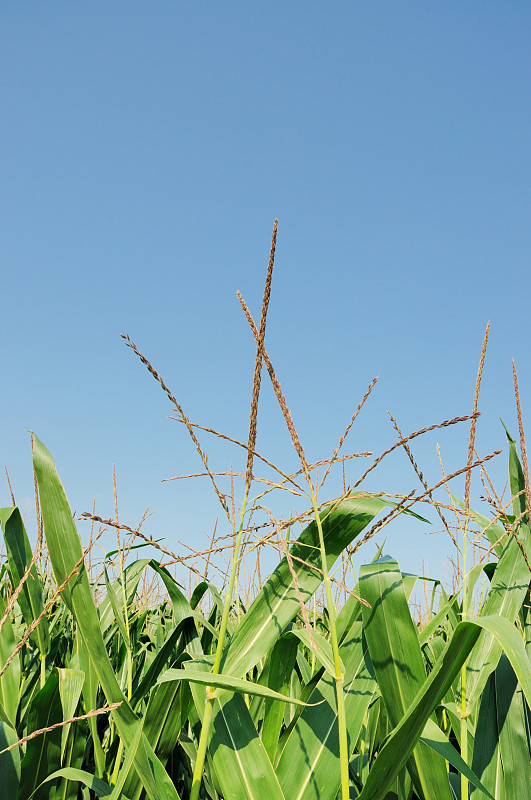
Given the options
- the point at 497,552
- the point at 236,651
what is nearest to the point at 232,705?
the point at 236,651

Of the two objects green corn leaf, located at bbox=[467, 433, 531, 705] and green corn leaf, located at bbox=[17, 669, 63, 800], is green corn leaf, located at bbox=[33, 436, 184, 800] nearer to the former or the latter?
green corn leaf, located at bbox=[17, 669, 63, 800]

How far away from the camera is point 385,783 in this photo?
81 cm

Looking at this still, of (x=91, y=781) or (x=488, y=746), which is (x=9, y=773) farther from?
(x=488, y=746)

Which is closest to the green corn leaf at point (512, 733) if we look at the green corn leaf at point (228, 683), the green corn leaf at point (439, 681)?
the green corn leaf at point (439, 681)

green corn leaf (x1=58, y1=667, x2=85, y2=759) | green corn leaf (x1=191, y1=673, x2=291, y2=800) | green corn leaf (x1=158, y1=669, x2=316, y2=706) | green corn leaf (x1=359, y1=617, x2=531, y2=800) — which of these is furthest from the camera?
green corn leaf (x1=58, y1=667, x2=85, y2=759)

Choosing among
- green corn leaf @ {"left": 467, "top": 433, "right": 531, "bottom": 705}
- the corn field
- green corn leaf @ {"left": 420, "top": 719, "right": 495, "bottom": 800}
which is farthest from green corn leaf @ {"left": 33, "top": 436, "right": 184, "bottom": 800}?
green corn leaf @ {"left": 467, "top": 433, "right": 531, "bottom": 705}

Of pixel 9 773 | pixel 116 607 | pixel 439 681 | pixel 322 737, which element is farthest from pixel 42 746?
pixel 439 681

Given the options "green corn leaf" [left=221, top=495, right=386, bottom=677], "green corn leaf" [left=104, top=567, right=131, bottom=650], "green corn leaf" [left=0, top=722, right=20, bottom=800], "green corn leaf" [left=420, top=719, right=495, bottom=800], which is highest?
"green corn leaf" [left=221, top=495, right=386, bottom=677]

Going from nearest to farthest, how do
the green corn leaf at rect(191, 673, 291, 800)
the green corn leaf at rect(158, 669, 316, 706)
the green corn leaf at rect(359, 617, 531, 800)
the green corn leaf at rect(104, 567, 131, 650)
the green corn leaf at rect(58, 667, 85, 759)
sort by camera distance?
the green corn leaf at rect(359, 617, 531, 800), the green corn leaf at rect(158, 669, 316, 706), the green corn leaf at rect(191, 673, 291, 800), the green corn leaf at rect(58, 667, 85, 759), the green corn leaf at rect(104, 567, 131, 650)

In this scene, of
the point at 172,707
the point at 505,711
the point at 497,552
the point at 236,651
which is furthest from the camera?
the point at 497,552

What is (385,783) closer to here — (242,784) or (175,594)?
(242,784)

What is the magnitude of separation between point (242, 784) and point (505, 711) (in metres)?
0.57

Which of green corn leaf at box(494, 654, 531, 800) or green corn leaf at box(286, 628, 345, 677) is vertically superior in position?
green corn leaf at box(286, 628, 345, 677)

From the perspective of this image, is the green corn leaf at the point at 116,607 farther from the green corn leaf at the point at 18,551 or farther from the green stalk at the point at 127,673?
the green corn leaf at the point at 18,551
